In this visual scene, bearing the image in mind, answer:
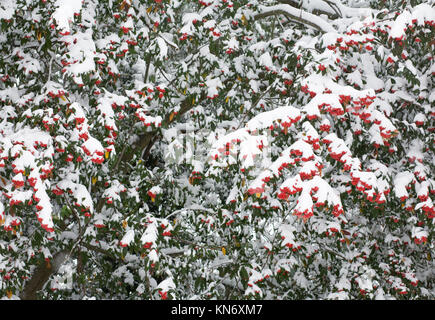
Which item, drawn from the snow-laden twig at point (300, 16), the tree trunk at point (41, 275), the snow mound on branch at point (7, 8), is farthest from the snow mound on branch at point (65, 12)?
the tree trunk at point (41, 275)

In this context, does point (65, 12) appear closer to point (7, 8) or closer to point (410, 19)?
point (7, 8)

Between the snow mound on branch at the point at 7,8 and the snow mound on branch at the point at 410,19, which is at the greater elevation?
the snow mound on branch at the point at 7,8

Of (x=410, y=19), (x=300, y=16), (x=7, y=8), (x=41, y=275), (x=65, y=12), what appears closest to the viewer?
(x=65, y=12)

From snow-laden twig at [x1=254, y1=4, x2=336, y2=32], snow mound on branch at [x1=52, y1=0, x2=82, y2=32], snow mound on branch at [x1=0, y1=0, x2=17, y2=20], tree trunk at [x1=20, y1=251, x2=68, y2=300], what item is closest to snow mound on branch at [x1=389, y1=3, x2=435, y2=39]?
snow-laden twig at [x1=254, y1=4, x2=336, y2=32]

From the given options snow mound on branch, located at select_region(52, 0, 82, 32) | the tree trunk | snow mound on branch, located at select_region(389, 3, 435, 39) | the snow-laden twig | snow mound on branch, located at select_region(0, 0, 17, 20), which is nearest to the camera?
snow mound on branch, located at select_region(52, 0, 82, 32)

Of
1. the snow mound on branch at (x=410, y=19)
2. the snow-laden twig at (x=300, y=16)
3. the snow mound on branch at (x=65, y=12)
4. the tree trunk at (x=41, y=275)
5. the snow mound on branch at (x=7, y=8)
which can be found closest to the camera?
the snow mound on branch at (x=65, y=12)

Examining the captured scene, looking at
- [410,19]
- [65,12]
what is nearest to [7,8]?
[65,12]

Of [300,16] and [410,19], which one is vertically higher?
[300,16]

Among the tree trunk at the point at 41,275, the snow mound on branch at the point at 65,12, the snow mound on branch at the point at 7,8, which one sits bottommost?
the tree trunk at the point at 41,275

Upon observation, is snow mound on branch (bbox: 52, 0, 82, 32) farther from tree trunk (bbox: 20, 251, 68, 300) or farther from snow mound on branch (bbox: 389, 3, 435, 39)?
tree trunk (bbox: 20, 251, 68, 300)

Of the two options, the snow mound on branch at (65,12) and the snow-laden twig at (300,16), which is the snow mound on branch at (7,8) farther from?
the snow-laden twig at (300,16)

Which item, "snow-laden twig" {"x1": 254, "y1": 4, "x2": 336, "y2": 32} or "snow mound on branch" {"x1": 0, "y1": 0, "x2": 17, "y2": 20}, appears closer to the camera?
"snow mound on branch" {"x1": 0, "y1": 0, "x2": 17, "y2": 20}
